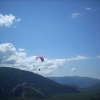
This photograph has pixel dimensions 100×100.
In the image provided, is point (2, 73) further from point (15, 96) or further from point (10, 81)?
point (15, 96)

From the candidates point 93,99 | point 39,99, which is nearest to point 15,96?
point 39,99

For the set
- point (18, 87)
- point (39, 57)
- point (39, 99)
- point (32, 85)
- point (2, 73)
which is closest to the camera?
point (39, 57)

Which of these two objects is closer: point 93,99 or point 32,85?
point 93,99

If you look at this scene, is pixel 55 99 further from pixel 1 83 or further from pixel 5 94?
pixel 1 83

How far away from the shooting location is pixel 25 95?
154000mm

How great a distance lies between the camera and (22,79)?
184 meters

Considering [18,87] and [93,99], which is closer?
[93,99]

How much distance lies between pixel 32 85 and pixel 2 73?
46818 mm

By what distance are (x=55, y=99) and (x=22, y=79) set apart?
51.7 meters

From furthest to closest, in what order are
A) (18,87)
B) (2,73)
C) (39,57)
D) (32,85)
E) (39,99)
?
(2,73)
(32,85)
(18,87)
(39,99)
(39,57)

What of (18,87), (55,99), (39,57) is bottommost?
(55,99)

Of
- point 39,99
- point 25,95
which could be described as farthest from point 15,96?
point 39,99

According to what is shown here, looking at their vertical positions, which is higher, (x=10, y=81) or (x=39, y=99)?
(x=10, y=81)

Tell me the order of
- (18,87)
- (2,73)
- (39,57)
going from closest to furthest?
(39,57) → (18,87) → (2,73)
